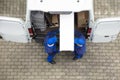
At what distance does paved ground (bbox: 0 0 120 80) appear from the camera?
7051mm

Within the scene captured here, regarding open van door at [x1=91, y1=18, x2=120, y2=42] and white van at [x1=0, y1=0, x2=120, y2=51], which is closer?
white van at [x1=0, y1=0, x2=120, y2=51]

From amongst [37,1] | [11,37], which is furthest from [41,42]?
[37,1]

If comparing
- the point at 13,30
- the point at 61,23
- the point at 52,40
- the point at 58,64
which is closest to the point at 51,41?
the point at 52,40

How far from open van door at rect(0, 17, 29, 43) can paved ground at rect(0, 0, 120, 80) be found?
0.33m

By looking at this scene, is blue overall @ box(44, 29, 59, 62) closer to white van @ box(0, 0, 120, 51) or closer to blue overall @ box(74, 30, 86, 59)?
white van @ box(0, 0, 120, 51)

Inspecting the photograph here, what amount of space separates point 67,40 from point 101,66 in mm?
1730

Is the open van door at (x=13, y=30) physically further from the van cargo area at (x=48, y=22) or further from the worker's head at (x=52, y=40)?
the worker's head at (x=52, y=40)

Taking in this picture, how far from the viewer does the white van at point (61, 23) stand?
5680 millimetres

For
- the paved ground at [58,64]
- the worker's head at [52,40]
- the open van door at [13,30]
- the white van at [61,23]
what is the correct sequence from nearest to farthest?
the white van at [61,23]
the open van door at [13,30]
the worker's head at [52,40]
the paved ground at [58,64]

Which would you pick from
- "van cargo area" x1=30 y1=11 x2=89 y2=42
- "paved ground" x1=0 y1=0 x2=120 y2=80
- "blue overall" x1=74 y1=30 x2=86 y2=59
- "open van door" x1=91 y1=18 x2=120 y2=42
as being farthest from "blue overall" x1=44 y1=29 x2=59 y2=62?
"open van door" x1=91 y1=18 x2=120 y2=42

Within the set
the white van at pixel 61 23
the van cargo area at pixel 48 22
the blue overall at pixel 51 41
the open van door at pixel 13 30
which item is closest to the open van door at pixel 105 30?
the white van at pixel 61 23

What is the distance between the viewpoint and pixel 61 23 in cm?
574

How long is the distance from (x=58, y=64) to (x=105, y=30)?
1.51m

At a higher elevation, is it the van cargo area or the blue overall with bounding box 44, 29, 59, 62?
the van cargo area
